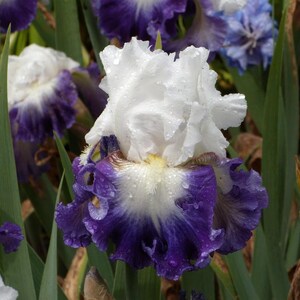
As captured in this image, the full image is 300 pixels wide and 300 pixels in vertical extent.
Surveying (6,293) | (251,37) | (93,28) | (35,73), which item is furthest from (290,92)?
(6,293)

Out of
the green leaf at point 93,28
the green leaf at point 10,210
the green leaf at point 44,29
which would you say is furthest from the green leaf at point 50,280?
the green leaf at point 44,29

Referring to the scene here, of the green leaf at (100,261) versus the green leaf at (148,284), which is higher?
the green leaf at (148,284)

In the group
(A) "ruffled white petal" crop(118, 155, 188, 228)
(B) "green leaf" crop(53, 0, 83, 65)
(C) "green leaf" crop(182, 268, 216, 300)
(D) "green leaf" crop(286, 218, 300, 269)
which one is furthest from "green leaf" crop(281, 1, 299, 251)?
(A) "ruffled white petal" crop(118, 155, 188, 228)

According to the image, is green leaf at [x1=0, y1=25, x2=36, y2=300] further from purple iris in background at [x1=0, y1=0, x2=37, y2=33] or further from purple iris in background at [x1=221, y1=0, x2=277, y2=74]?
purple iris in background at [x1=221, y1=0, x2=277, y2=74]

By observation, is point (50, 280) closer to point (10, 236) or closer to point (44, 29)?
point (10, 236)

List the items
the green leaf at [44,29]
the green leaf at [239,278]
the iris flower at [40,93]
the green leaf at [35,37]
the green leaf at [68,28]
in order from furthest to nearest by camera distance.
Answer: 1. the green leaf at [35,37]
2. the green leaf at [44,29]
3. the iris flower at [40,93]
4. the green leaf at [68,28]
5. the green leaf at [239,278]

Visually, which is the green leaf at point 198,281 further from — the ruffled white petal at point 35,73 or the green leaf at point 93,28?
the ruffled white petal at point 35,73
